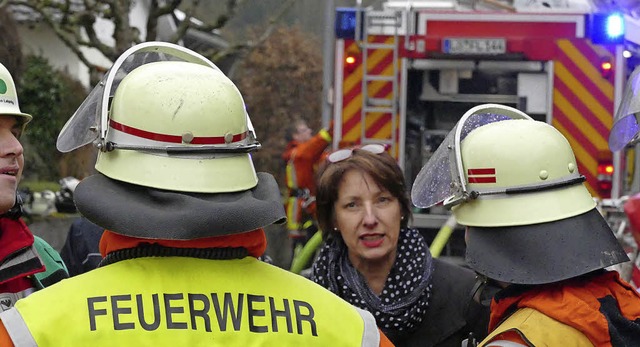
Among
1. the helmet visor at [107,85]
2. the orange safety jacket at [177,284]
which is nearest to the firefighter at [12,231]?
the helmet visor at [107,85]

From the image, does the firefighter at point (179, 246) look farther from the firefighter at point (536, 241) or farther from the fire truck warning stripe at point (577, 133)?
the fire truck warning stripe at point (577, 133)

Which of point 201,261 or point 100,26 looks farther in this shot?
point 100,26

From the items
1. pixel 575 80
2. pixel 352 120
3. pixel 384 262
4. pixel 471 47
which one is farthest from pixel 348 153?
pixel 352 120

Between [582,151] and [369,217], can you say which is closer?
[369,217]

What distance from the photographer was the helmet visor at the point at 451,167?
287cm

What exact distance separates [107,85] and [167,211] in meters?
0.41

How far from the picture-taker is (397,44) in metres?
8.85

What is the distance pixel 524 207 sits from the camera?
2.72 meters

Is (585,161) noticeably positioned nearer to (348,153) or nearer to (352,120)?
(352,120)

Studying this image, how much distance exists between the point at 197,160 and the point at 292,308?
36 centimetres

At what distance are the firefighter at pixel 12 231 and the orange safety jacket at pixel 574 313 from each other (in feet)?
4.50

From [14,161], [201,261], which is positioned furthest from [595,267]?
[14,161]

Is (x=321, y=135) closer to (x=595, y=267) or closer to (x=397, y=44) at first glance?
(x=397, y=44)

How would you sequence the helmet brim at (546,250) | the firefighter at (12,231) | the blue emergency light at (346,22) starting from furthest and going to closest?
the blue emergency light at (346,22) < the firefighter at (12,231) < the helmet brim at (546,250)
